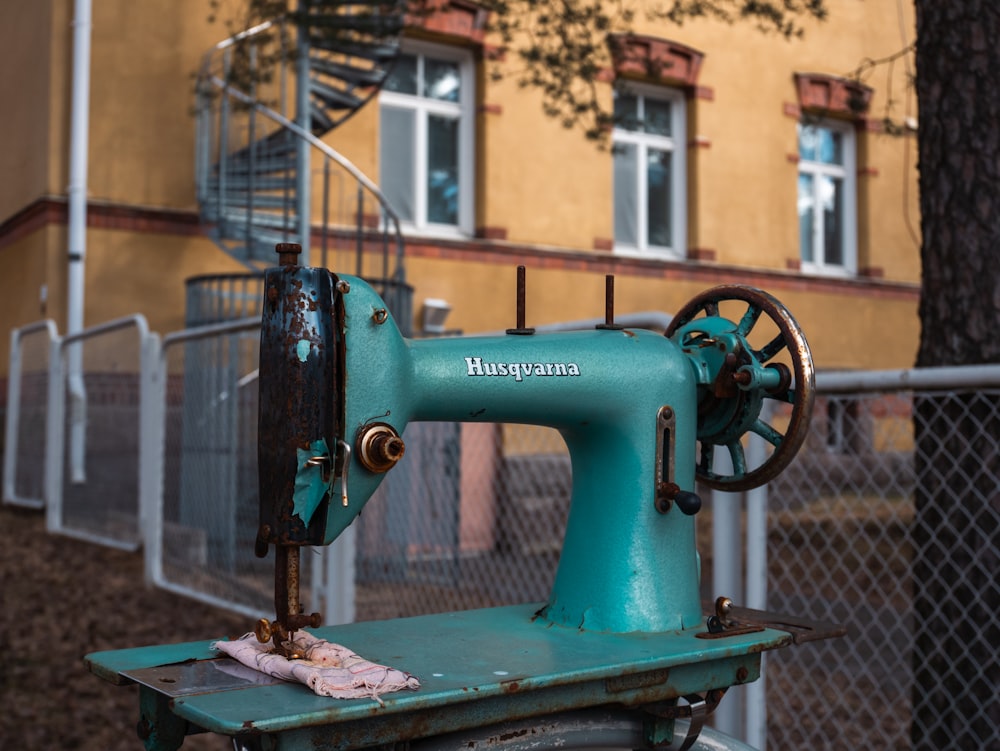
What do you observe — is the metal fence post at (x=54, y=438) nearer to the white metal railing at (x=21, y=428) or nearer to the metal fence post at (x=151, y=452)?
the white metal railing at (x=21, y=428)

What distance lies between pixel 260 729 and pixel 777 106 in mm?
12524

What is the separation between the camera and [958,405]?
9.30ft

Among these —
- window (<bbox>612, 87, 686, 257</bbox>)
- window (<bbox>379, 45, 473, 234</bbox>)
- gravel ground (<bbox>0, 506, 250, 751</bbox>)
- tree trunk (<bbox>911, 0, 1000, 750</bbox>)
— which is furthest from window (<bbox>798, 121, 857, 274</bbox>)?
tree trunk (<bbox>911, 0, 1000, 750</bbox>)

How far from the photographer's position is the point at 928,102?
308cm

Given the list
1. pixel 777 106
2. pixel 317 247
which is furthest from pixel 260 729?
pixel 777 106

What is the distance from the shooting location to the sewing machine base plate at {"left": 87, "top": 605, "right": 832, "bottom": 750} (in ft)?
3.96

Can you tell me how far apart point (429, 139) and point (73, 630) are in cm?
668

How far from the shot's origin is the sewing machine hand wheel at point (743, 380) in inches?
65.2

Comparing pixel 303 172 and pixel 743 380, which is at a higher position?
pixel 303 172

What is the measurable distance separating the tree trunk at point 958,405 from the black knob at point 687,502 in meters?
1.37

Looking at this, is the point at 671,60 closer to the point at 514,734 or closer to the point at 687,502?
the point at 687,502

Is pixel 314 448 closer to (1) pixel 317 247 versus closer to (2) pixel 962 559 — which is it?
(2) pixel 962 559

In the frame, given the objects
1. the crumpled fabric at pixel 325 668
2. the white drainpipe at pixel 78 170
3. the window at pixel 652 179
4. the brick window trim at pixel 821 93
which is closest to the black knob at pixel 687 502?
the crumpled fabric at pixel 325 668

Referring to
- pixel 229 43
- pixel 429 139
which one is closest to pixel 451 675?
pixel 229 43
